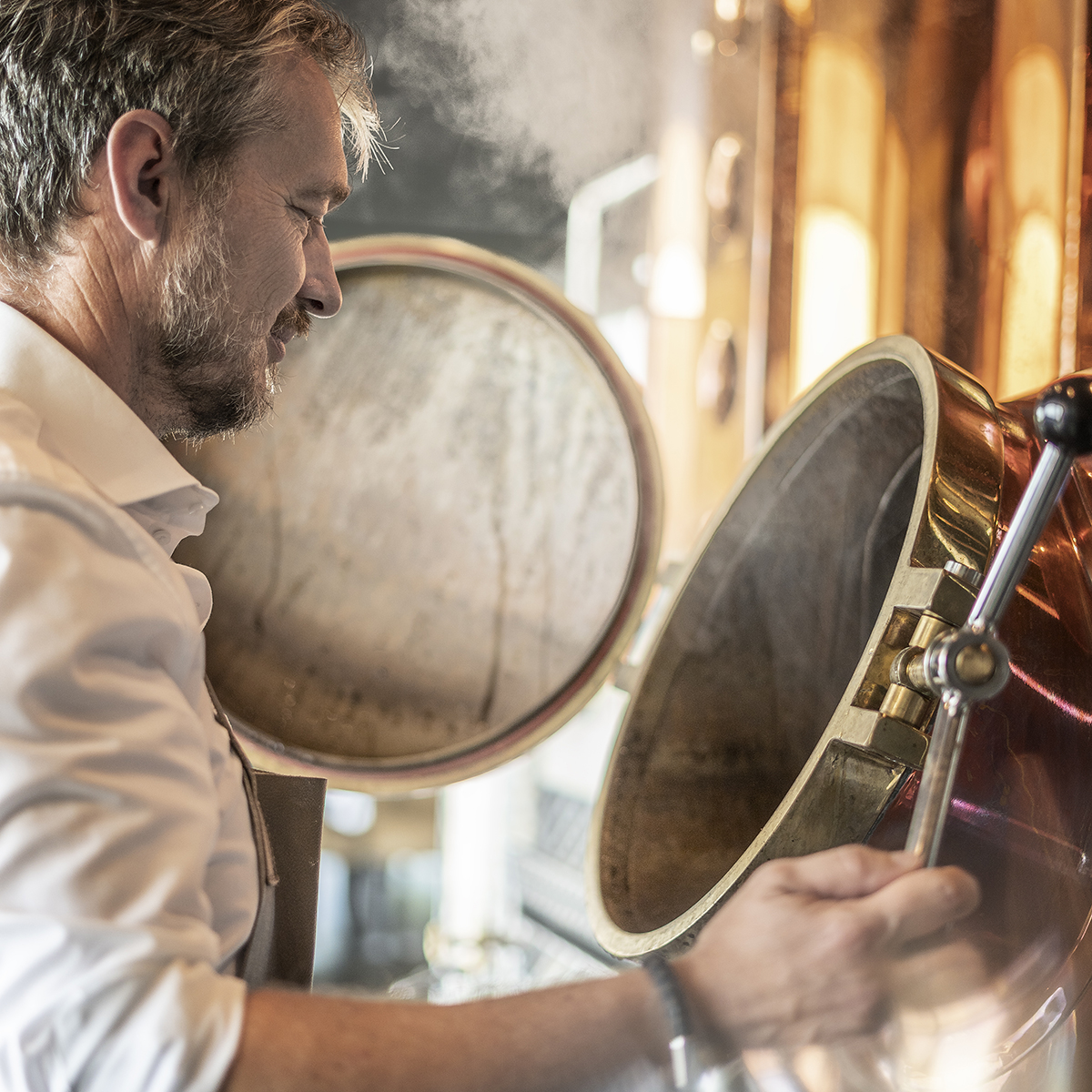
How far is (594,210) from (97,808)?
1.46 meters

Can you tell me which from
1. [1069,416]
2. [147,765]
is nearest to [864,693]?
[1069,416]

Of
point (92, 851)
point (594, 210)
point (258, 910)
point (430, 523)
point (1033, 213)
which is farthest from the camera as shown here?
point (594, 210)

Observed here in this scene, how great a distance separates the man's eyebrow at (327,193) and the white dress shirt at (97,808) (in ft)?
1.33

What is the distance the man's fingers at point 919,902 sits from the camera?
0.66m

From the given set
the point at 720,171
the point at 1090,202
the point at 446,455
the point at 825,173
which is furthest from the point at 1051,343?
the point at 446,455

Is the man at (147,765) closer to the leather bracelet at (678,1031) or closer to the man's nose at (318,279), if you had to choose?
the leather bracelet at (678,1031)

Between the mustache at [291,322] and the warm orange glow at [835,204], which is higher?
the warm orange glow at [835,204]

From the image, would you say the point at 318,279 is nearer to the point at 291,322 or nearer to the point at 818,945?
the point at 291,322

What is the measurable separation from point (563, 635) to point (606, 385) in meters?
0.35

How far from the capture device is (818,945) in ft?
2.15

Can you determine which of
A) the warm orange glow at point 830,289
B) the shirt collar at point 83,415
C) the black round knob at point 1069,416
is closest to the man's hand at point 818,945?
the black round knob at point 1069,416

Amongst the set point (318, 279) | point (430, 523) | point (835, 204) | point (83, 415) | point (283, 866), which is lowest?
point (283, 866)

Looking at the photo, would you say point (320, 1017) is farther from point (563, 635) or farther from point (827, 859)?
point (563, 635)

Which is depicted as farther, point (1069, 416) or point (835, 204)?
point (835, 204)
